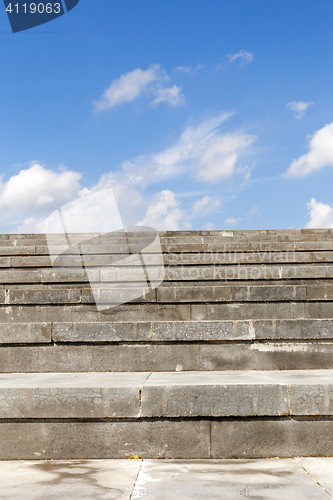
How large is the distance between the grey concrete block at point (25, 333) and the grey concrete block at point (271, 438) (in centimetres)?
226

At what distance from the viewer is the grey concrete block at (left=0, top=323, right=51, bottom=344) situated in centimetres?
420

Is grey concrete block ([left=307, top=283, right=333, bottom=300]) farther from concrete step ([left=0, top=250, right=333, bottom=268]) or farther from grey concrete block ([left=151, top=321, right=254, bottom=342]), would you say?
concrete step ([left=0, top=250, right=333, bottom=268])

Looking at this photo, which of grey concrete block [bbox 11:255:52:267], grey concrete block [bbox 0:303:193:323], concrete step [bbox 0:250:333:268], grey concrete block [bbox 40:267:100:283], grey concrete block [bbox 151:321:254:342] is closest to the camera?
grey concrete block [bbox 151:321:254:342]

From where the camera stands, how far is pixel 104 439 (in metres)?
2.91

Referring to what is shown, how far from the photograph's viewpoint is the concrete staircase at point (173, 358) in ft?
9.41

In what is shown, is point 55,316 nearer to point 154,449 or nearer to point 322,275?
point 154,449

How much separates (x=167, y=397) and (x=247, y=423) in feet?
2.24

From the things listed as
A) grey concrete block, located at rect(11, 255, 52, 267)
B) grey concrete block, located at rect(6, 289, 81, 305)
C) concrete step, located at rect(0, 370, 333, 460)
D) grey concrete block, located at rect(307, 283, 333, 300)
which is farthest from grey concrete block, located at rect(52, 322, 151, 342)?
grey concrete block, located at rect(11, 255, 52, 267)

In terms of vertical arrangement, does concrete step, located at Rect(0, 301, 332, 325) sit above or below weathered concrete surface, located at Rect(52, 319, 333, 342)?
above

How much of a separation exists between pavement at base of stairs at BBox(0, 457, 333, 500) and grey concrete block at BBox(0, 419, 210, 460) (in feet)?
0.25

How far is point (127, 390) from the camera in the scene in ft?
9.41

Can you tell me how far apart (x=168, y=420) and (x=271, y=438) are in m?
0.83

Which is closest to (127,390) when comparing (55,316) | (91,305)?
(91,305)

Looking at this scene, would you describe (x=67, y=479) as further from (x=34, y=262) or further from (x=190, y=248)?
(x=190, y=248)
